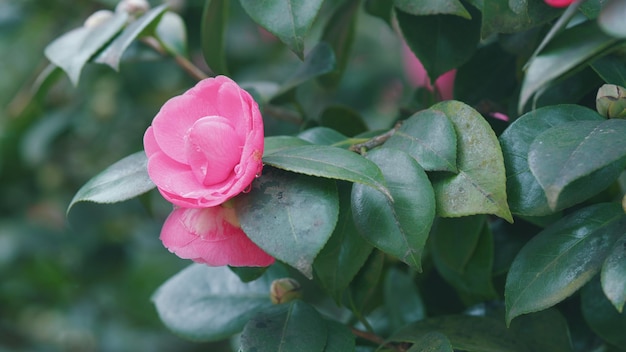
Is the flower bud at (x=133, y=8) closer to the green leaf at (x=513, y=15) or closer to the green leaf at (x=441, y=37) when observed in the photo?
the green leaf at (x=441, y=37)

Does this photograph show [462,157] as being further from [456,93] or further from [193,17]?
[193,17]

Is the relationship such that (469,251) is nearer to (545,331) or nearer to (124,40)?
(545,331)

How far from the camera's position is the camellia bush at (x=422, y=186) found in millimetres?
539

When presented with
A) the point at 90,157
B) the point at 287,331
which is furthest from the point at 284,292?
the point at 90,157

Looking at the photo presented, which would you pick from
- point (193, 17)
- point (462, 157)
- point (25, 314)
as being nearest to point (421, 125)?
point (462, 157)

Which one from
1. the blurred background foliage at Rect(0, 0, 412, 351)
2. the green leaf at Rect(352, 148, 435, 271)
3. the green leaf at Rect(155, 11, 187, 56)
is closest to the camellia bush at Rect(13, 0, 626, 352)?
the green leaf at Rect(352, 148, 435, 271)

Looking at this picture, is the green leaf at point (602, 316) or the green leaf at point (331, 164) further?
the green leaf at point (602, 316)

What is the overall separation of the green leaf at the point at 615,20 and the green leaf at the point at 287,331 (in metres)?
0.34

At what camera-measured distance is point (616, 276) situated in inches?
20.4

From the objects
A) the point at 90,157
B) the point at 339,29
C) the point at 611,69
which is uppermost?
the point at 611,69

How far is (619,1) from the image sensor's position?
19.5 inches

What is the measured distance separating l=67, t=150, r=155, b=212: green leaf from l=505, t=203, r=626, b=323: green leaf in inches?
11.5

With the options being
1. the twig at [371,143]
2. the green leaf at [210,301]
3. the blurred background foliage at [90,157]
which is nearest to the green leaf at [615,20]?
the twig at [371,143]

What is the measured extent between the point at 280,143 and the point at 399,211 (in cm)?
13
